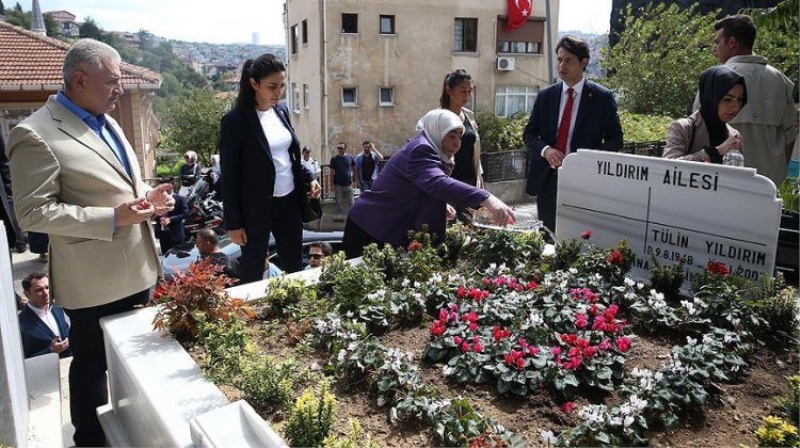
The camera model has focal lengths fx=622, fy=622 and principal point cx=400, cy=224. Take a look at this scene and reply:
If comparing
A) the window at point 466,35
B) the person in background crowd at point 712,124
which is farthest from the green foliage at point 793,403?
the window at point 466,35

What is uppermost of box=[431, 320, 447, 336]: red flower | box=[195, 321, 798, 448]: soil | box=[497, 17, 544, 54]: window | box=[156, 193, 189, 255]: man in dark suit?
box=[497, 17, 544, 54]: window

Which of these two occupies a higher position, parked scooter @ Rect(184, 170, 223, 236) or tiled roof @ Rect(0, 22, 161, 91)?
tiled roof @ Rect(0, 22, 161, 91)

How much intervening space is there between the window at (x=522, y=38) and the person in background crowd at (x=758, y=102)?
21180 mm

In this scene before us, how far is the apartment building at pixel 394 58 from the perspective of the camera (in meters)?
22.8

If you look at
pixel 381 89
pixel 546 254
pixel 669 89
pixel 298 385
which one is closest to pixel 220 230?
pixel 546 254

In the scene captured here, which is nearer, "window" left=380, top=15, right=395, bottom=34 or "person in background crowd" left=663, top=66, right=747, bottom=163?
"person in background crowd" left=663, top=66, right=747, bottom=163

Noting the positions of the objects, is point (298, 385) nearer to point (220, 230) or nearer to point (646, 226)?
point (646, 226)

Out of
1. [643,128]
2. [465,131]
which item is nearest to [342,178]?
[643,128]

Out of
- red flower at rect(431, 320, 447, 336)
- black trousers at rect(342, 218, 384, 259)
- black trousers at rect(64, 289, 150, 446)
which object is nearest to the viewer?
red flower at rect(431, 320, 447, 336)

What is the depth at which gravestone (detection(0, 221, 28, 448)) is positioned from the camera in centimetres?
242

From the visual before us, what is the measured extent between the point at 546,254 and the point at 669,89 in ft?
64.2

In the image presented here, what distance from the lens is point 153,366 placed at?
270 centimetres

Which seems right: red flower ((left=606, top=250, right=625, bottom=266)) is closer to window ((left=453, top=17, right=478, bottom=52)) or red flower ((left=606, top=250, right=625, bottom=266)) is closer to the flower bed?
the flower bed

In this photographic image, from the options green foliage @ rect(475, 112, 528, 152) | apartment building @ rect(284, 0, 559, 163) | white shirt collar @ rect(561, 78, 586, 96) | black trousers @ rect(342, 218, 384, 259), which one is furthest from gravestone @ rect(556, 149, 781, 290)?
apartment building @ rect(284, 0, 559, 163)
